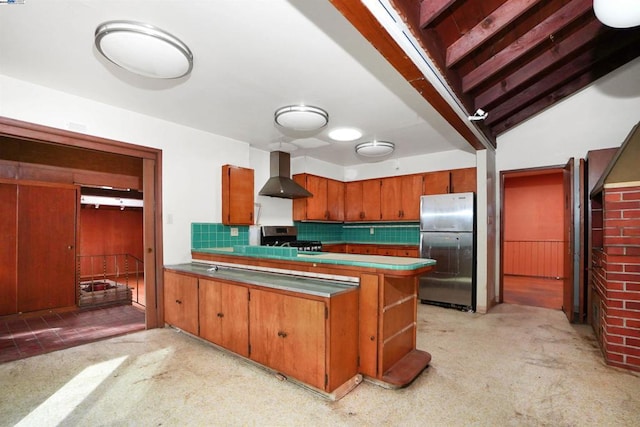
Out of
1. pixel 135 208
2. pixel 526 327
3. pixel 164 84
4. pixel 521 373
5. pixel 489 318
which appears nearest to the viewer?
pixel 521 373

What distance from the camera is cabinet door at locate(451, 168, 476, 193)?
4773mm

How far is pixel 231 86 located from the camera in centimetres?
284

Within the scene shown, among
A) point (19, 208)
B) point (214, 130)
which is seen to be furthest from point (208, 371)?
point (19, 208)

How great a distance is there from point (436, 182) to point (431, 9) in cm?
342

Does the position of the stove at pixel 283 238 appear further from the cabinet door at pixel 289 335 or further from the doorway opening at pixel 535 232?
the doorway opening at pixel 535 232

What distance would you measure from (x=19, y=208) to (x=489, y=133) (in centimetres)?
675

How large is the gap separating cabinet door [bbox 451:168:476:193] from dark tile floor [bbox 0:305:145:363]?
4.88 meters

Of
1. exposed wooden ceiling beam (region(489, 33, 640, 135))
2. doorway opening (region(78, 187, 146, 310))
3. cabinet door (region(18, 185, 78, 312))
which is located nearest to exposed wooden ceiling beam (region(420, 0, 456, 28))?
exposed wooden ceiling beam (region(489, 33, 640, 135))

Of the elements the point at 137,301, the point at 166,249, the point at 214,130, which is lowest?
the point at 137,301

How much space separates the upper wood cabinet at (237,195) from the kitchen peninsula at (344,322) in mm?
1608

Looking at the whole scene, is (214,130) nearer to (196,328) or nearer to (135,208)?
(196,328)

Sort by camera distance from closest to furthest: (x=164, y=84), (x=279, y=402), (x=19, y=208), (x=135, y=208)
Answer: (x=279, y=402) → (x=164, y=84) → (x=19, y=208) → (x=135, y=208)

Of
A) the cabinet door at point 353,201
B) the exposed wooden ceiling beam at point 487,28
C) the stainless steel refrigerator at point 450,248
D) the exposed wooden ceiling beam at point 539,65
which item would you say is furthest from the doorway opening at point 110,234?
the exposed wooden ceiling beam at point 539,65

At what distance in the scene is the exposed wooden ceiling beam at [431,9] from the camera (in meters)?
1.95
